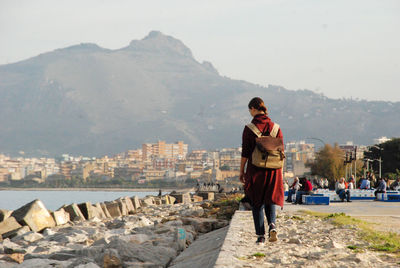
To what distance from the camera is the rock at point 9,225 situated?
1877 centimetres

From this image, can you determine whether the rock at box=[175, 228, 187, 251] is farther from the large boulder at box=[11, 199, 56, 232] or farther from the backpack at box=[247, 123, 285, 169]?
the large boulder at box=[11, 199, 56, 232]

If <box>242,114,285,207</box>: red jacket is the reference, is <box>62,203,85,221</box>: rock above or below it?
below

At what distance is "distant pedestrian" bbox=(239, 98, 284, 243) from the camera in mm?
7945

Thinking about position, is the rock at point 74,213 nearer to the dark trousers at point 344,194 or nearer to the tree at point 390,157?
the dark trousers at point 344,194

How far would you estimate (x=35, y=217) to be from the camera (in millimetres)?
20969

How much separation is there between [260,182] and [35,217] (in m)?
14.4

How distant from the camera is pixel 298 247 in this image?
7.80 metres

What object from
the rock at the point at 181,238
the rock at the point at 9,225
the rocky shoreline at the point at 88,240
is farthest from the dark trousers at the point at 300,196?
the rock at the point at 181,238

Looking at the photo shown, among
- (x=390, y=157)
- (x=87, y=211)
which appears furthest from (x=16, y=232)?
(x=390, y=157)

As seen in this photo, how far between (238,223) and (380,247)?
3.49m

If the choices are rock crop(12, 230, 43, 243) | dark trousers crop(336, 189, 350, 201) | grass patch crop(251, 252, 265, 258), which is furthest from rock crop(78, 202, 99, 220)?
grass patch crop(251, 252, 265, 258)

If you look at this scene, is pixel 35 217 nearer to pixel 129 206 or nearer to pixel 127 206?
pixel 127 206

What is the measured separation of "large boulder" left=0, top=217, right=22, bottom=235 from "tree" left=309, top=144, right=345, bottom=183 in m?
77.9

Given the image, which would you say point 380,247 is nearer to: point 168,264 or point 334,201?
point 168,264
